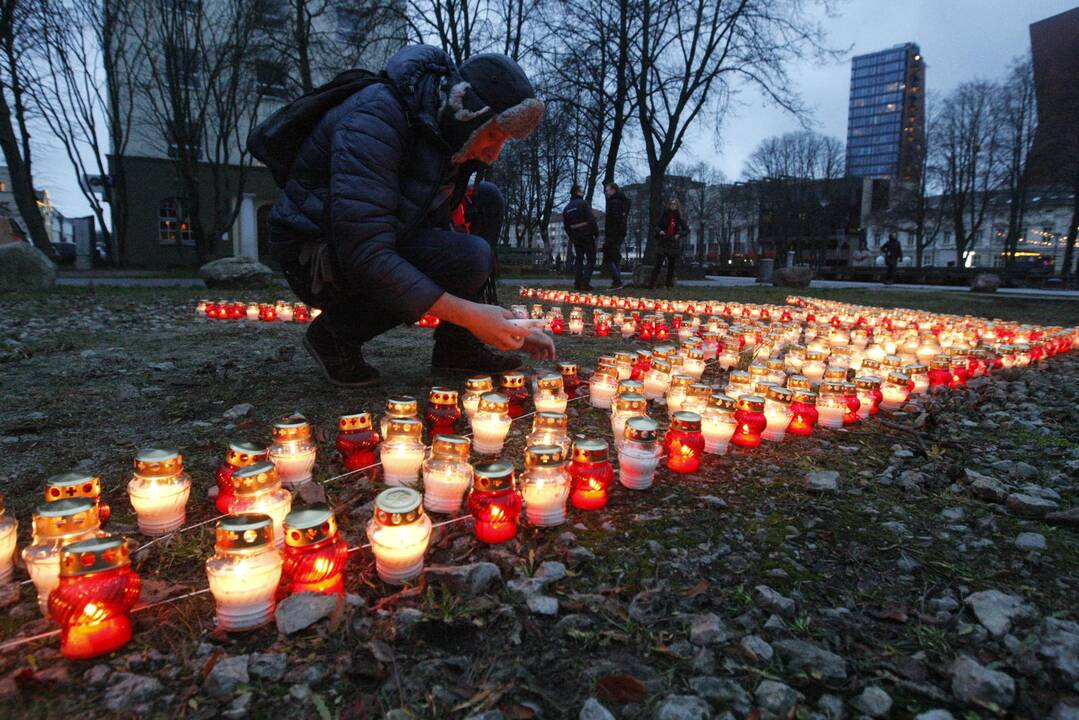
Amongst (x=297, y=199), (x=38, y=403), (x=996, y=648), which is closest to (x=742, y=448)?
(x=996, y=648)

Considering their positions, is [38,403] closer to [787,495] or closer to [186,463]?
[186,463]

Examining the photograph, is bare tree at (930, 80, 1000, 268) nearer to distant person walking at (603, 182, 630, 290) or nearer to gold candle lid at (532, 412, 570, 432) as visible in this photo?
distant person walking at (603, 182, 630, 290)

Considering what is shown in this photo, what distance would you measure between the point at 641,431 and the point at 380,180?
1.56 metres

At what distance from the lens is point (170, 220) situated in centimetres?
2672

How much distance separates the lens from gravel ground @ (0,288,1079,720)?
4.14 feet

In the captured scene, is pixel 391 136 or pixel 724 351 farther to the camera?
A: pixel 724 351

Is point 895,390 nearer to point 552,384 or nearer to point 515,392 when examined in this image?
point 552,384

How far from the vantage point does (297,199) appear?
315cm

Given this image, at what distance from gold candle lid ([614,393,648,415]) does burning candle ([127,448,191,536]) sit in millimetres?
1733

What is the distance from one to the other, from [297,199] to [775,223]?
191ft

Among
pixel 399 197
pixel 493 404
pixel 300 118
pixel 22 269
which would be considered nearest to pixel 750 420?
pixel 493 404

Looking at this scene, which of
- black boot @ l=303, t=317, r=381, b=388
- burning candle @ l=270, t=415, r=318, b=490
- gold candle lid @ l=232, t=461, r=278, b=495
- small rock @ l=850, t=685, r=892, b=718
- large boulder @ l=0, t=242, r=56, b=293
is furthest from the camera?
large boulder @ l=0, t=242, r=56, b=293

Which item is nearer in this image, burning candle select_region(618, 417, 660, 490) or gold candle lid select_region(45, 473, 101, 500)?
gold candle lid select_region(45, 473, 101, 500)

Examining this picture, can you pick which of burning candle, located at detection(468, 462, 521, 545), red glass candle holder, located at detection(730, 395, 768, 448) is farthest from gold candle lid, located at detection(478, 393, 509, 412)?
red glass candle holder, located at detection(730, 395, 768, 448)
